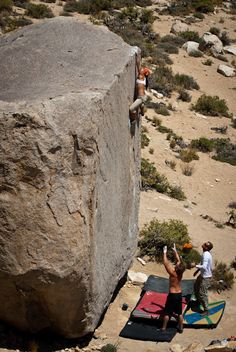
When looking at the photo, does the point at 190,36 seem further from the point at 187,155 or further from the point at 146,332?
the point at 146,332

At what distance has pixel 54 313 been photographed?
6.91 m

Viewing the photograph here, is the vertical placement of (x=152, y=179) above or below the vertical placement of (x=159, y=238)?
below

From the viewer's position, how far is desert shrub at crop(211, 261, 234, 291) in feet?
33.9

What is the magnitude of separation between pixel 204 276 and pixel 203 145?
33.5 feet

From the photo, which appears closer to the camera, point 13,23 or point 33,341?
point 33,341

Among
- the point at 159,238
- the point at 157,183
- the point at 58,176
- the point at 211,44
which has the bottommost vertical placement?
the point at 211,44

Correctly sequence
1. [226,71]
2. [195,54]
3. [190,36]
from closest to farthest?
[226,71] → [195,54] → [190,36]

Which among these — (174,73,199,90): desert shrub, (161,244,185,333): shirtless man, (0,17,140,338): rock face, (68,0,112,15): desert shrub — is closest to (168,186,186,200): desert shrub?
(161,244,185,333): shirtless man

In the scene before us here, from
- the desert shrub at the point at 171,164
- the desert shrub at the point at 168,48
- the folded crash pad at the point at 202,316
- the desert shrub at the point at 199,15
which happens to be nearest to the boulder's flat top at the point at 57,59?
the folded crash pad at the point at 202,316

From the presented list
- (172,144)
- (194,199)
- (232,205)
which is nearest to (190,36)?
(172,144)

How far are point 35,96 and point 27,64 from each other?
3.48ft

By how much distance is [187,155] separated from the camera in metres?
17.4

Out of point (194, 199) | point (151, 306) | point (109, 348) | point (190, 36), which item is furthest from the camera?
point (190, 36)

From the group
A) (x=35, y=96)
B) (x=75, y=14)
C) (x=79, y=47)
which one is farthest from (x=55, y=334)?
(x=75, y=14)
